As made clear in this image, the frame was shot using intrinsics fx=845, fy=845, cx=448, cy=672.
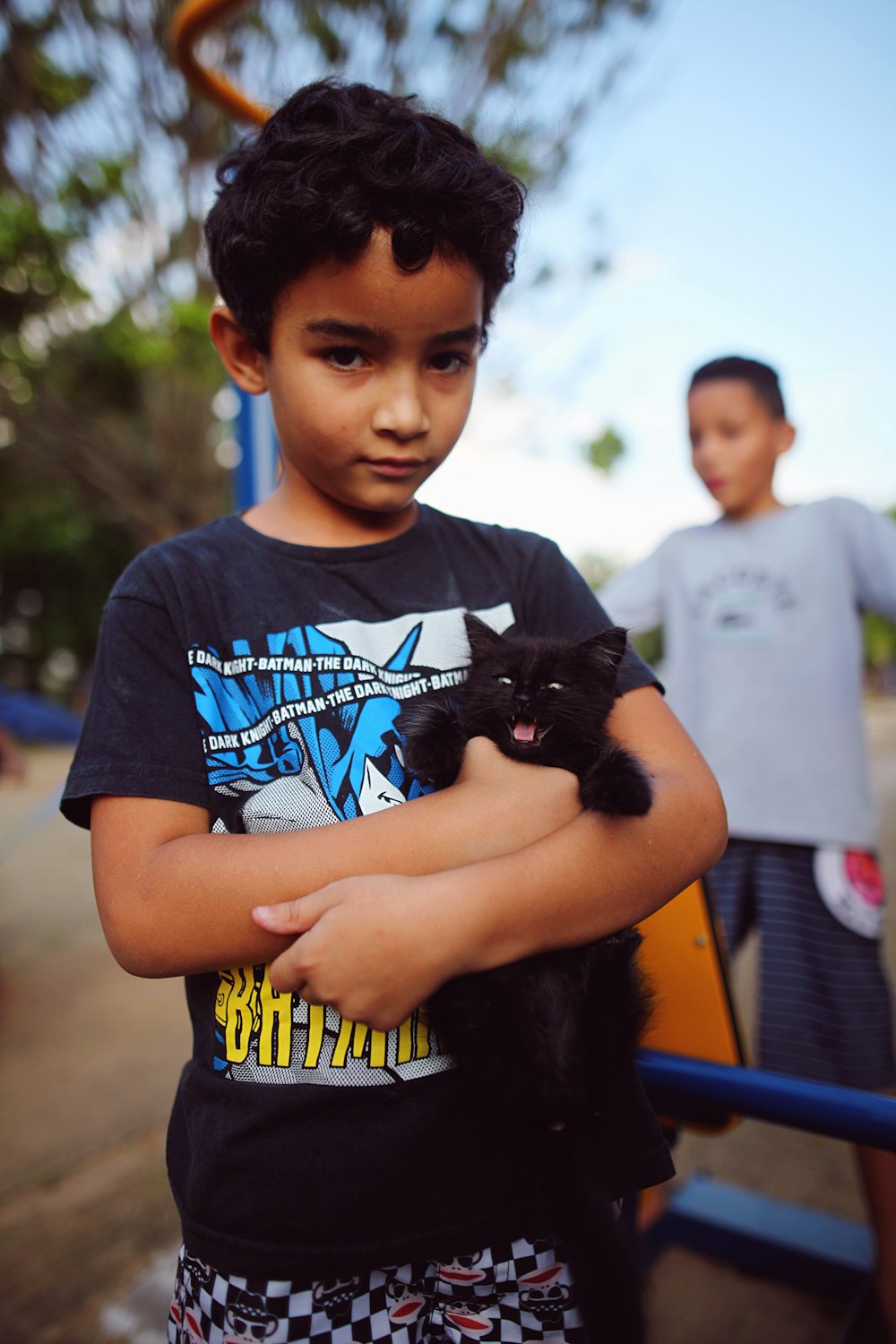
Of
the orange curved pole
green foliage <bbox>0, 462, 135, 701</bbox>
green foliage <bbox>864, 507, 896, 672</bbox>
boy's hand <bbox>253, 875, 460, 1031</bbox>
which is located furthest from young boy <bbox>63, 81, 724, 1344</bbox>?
green foliage <bbox>864, 507, 896, 672</bbox>

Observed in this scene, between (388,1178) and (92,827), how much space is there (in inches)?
19.7

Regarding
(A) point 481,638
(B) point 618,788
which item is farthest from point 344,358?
(B) point 618,788

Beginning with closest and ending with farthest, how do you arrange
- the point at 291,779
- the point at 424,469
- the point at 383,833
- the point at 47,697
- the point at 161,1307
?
the point at 383,833 → the point at 291,779 → the point at 424,469 → the point at 161,1307 → the point at 47,697

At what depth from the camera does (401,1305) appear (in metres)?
0.95

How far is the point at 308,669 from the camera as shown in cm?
105

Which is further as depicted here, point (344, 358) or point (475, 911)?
point (344, 358)

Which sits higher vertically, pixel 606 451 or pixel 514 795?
pixel 606 451

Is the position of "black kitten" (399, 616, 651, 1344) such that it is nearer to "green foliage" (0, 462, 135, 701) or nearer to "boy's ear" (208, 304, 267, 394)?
"boy's ear" (208, 304, 267, 394)

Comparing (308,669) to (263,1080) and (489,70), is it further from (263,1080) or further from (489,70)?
(489,70)

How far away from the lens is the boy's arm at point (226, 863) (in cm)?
86

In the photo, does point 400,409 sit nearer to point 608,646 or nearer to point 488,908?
point 608,646

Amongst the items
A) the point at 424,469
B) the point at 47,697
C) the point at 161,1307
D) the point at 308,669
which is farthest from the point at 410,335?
the point at 47,697

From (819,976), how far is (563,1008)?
1301 millimetres

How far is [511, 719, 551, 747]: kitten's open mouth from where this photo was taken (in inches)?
44.8
